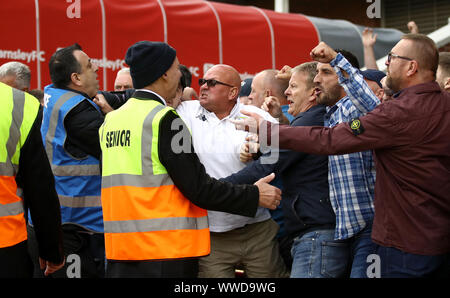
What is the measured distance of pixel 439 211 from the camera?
307 centimetres

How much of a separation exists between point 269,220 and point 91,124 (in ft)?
4.62

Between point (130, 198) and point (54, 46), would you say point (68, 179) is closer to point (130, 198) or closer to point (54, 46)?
point (130, 198)

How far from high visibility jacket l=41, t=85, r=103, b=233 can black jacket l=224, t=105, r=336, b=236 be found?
0.99 meters

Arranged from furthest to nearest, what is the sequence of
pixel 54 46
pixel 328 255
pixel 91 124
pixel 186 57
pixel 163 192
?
pixel 186 57 < pixel 54 46 < pixel 91 124 < pixel 328 255 < pixel 163 192

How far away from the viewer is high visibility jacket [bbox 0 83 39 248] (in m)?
2.82

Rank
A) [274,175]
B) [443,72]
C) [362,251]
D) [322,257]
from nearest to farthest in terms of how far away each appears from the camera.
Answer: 1. [274,175]
2. [362,251]
3. [322,257]
4. [443,72]

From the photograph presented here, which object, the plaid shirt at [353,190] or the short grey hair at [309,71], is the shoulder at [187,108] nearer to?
the short grey hair at [309,71]

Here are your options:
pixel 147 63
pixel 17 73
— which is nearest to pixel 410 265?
pixel 147 63

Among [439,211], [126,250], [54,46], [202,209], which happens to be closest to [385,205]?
[439,211]

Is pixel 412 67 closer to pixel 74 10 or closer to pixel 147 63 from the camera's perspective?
pixel 147 63

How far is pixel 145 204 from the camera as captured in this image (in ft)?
9.77

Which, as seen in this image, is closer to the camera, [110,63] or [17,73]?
[17,73]

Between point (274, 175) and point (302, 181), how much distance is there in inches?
18.8
